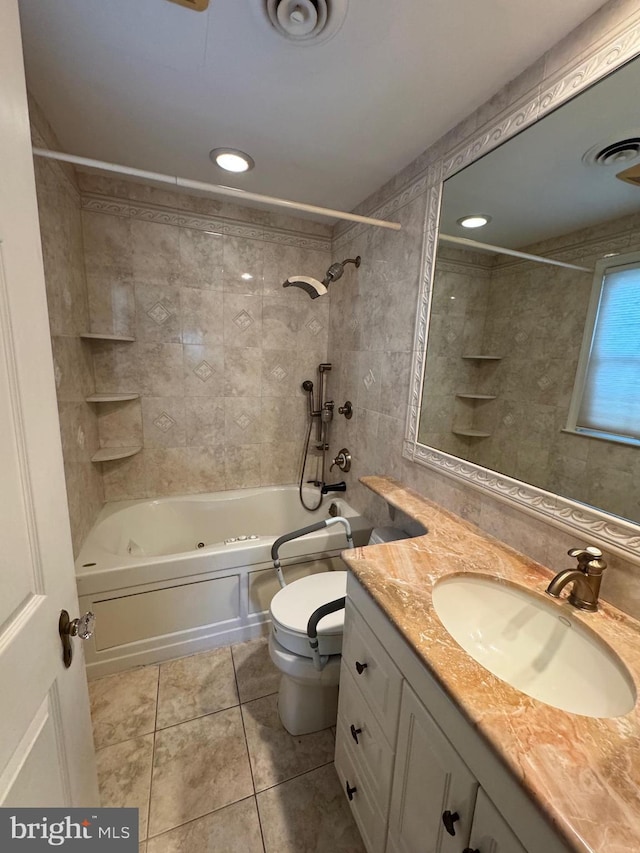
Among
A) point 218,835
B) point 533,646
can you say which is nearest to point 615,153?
point 533,646

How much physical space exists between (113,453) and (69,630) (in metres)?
1.54

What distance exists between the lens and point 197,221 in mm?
2068

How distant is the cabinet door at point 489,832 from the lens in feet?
1.63

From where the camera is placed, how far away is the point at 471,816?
0.57 meters

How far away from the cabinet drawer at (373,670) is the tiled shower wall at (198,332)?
1637mm

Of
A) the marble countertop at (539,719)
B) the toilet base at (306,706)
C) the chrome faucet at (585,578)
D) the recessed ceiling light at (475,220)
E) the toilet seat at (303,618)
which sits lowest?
the toilet base at (306,706)

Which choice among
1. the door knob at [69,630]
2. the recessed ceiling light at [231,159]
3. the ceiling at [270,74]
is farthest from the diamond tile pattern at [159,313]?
the door knob at [69,630]

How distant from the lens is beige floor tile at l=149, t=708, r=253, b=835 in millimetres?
1123

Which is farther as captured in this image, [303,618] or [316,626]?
[303,618]

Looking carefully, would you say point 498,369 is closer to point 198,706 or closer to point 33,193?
point 33,193

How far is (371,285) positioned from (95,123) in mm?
1422

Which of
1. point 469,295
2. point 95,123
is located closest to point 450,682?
point 469,295

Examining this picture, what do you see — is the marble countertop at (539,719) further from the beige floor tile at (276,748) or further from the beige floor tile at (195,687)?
the beige floor tile at (195,687)

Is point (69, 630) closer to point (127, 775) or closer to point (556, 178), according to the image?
point (127, 775)
